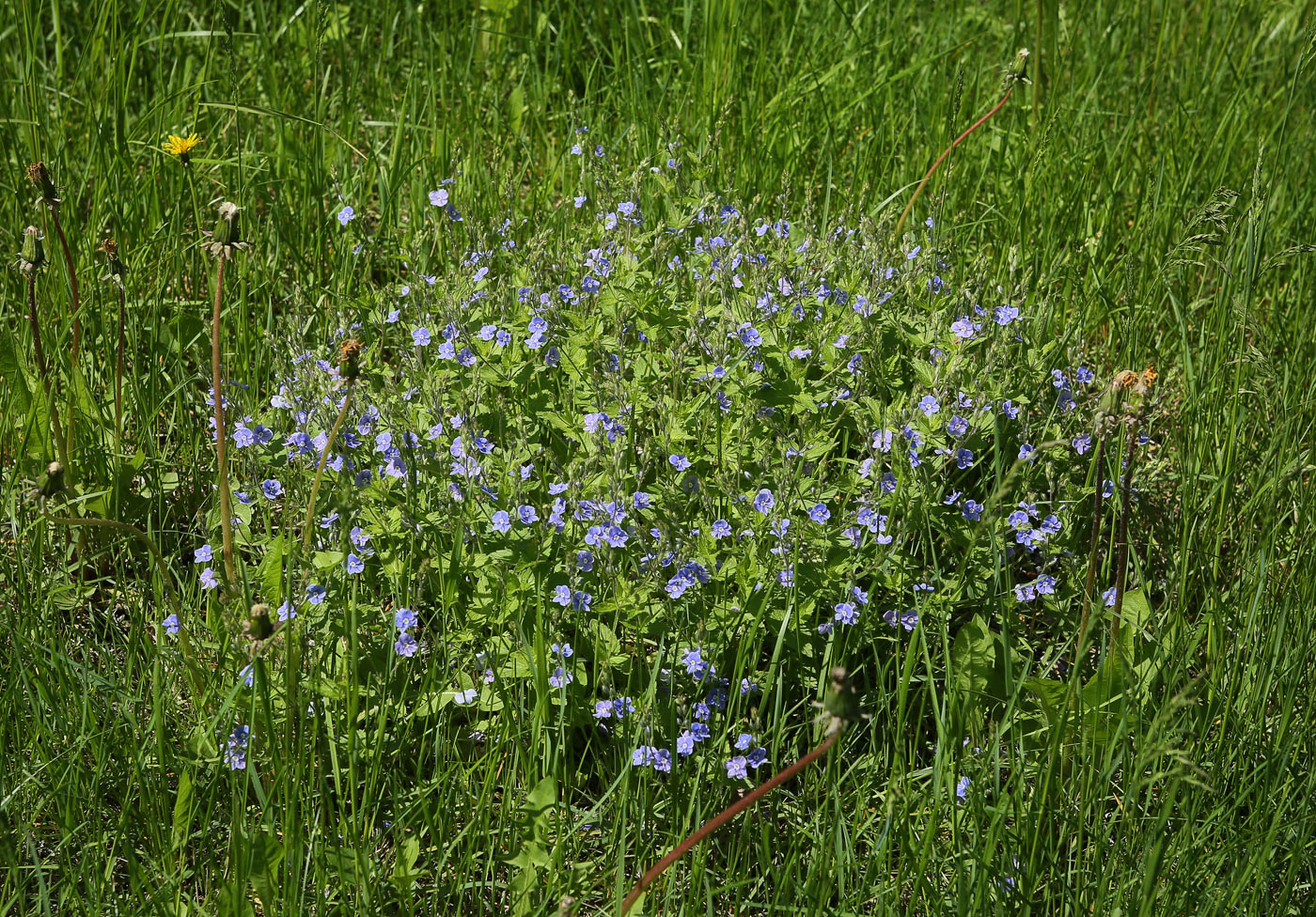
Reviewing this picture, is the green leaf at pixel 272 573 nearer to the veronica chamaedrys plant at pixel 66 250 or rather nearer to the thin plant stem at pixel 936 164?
the veronica chamaedrys plant at pixel 66 250

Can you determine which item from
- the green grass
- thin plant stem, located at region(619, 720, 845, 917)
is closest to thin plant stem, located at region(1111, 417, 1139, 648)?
the green grass

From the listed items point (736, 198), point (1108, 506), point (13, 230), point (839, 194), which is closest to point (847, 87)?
point (839, 194)

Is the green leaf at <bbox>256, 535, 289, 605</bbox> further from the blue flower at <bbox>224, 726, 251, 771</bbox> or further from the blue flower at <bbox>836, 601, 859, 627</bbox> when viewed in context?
the blue flower at <bbox>836, 601, 859, 627</bbox>

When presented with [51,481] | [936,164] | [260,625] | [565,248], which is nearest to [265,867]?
[260,625]

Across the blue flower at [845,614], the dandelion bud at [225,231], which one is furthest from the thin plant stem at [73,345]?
the blue flower at [845,614]

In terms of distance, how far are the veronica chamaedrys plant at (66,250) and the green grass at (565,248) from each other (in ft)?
0.21

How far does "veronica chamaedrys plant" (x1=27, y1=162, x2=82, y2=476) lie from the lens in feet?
8.80

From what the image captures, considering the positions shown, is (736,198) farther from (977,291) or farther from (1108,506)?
(1108,506)

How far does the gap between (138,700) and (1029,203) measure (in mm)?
3035

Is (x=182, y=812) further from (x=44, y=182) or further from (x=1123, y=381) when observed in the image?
(x=1123, y=381)

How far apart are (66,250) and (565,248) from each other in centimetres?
132

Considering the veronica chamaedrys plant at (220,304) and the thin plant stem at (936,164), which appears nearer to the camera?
the veronica chamaedrys plant at (220,304)

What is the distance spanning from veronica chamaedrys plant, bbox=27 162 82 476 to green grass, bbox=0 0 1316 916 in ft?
0.21

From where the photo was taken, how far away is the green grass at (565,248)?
84.3 inches
